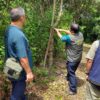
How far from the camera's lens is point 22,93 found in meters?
6.32

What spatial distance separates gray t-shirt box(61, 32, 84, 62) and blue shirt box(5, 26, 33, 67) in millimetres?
2715

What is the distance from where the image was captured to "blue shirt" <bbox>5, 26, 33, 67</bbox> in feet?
18.8

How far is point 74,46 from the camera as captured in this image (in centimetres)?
868

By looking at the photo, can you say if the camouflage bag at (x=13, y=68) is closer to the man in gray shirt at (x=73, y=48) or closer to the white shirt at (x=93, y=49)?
the white shirt at (x=93, y=49)

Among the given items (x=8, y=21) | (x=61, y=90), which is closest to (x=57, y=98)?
(x=61, y=90)

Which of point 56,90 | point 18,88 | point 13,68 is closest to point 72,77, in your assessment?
point 56,90

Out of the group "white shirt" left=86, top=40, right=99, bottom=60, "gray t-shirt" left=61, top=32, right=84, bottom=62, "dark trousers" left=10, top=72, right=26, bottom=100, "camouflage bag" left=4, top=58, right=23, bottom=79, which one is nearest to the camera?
"white shirt" left=86, top=40, right=99, bottom=60

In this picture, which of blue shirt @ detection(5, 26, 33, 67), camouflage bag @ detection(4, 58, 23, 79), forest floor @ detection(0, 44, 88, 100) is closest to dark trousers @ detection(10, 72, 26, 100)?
camouflage bag @ detection(4, 58, 23, 79)

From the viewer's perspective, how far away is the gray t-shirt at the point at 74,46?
28.1ft

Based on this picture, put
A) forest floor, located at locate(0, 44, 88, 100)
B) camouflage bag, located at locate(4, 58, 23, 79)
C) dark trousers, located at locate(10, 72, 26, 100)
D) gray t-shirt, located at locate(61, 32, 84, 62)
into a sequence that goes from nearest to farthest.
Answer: camouflage bag, located at locate(4, 58, 23, 79), dark trousers, located at locate(10, 72, 26, 100), forest floor, located at locate(0, 44, 88, 100), gray t-shirt, located at locate(61, 32, 84, 62)

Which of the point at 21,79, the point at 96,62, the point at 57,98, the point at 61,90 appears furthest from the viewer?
the point at 61,90

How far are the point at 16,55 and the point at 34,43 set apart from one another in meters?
3.61

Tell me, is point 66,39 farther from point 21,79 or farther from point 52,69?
point 21,79

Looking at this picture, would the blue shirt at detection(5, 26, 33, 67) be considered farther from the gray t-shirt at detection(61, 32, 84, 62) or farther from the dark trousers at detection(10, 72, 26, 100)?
the gray t-shirt at detection(61, 32, 84, 62)
